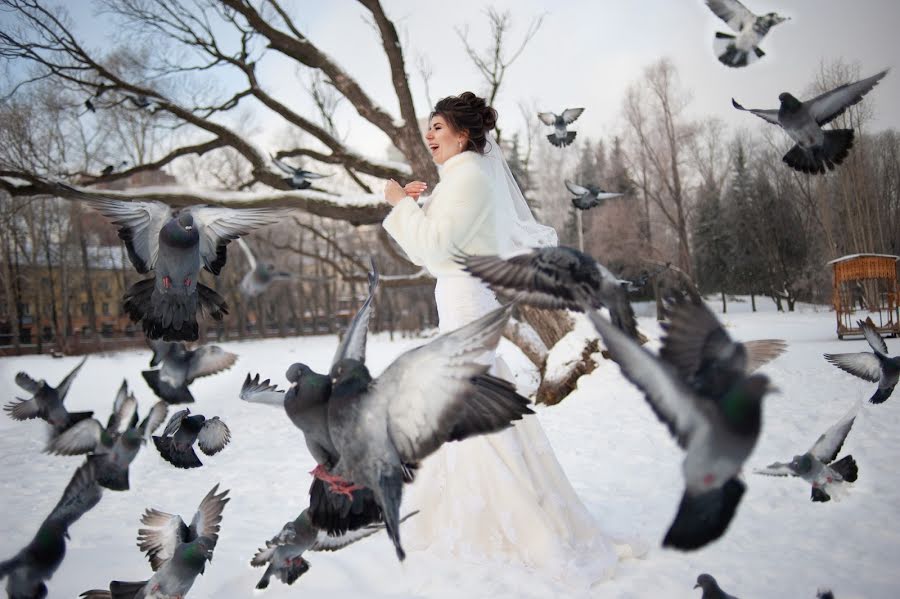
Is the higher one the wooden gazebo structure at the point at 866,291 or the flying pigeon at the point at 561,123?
the flying pigeon at the point at 561,123

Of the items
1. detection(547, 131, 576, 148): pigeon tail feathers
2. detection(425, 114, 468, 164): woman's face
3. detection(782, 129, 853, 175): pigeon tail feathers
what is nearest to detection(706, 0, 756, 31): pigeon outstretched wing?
detection(782, 129, 853, 175): pigeon tail feathers

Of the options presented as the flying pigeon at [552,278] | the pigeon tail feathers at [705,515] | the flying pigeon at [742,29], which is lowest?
the pigeon tail feathers at [705,515]

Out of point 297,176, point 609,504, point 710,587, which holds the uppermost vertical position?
point 297,176

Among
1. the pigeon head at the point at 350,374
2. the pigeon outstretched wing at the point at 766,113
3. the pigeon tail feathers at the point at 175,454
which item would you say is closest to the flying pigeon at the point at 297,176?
the pigeon tail feathers at the point at 175,454

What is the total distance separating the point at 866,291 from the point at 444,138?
3.04 metres

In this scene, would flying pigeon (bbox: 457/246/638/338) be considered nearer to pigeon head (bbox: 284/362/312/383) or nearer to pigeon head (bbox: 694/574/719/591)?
pigeon head (bbox: 284/362/312/383)

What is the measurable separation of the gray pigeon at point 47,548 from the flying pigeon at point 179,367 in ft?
1.13

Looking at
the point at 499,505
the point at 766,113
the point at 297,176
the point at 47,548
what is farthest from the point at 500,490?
the point at 297,176

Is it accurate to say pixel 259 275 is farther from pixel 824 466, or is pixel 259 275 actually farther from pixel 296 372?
pixel 824 466

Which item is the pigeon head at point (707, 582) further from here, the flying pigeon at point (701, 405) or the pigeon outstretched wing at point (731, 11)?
the pigeon outstretched wing at point (731, 11)

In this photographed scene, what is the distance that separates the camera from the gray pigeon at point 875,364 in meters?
2.31

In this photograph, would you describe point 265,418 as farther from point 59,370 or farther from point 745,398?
point 745,398

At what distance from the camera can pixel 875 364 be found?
2.54m

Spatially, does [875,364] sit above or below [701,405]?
below
